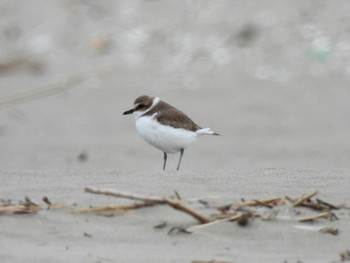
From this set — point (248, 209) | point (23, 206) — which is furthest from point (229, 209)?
point (23, 206)

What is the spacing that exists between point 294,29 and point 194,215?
7592mm

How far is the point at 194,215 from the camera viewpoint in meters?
4.28

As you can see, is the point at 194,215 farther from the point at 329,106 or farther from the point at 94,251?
the point at 329,106

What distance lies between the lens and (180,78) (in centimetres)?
1107

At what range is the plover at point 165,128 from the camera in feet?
27.1

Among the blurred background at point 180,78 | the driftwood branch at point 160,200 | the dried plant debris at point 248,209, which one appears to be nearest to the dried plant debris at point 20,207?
the dried plant debris at point 248,209

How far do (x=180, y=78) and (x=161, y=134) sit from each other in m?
2.87

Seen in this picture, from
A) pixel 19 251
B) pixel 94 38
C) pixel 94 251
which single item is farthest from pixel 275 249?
pixel 94 38

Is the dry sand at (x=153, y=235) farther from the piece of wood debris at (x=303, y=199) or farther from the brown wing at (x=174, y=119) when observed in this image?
the brown wing at (x=174, y=119)

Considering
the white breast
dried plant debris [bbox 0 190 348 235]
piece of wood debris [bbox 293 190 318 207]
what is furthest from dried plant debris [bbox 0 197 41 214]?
the white breast

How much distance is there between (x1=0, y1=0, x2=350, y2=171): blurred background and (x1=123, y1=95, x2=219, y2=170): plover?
38.5 inches

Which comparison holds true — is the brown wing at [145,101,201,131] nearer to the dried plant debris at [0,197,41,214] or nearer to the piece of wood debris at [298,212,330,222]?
the dried plant debris at [0,197,41,214]

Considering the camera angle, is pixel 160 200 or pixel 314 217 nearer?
pixel 160 200

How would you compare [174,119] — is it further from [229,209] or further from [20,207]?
[20,207]
